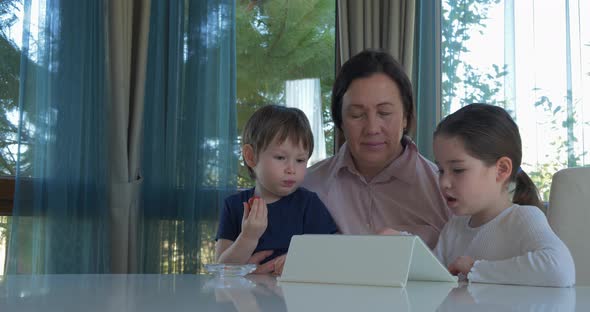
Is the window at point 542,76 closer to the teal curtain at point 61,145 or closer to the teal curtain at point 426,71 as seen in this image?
the teal curtain at point 426,71

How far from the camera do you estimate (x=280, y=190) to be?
2.01m

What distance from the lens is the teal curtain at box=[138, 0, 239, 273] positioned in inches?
146

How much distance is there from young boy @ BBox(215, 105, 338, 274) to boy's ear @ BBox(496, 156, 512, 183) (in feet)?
1.67

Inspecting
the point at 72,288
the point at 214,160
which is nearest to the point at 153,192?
the point at 214,160

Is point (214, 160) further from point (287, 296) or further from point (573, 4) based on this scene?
point (287, 296)

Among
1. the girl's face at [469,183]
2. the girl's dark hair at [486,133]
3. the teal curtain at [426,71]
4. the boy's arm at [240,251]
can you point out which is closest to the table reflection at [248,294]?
the boy's arm at [240,251]

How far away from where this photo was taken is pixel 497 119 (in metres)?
1.85

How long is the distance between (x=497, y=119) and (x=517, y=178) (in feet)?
0.73

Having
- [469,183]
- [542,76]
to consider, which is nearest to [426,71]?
[542,76]

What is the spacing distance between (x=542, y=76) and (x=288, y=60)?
1.37m

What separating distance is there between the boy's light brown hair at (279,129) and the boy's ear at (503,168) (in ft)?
1.76

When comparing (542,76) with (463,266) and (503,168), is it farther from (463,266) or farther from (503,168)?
(463,266)

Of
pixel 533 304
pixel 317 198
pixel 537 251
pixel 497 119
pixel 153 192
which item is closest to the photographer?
pixel 533 304

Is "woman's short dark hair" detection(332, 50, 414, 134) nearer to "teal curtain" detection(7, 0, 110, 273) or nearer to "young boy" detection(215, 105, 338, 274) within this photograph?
"young boy" detection(215, 105, 338, 274)
